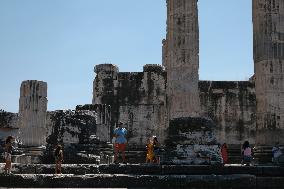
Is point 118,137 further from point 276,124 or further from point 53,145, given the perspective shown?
point 276,124

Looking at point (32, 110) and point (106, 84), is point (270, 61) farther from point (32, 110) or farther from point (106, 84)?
point (106, 84)

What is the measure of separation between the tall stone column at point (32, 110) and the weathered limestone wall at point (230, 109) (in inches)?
414

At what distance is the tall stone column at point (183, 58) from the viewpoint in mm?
18344

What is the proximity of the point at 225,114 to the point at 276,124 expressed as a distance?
28.6 feet

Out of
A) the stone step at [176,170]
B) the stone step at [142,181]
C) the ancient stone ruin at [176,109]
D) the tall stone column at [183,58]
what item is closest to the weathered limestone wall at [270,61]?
the ancient stone ruin at [176,109]

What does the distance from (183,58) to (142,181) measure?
10.8 metres

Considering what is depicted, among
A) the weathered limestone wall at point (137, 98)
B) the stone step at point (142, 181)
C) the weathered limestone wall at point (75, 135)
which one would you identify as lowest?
the stone step at point (142, 181)

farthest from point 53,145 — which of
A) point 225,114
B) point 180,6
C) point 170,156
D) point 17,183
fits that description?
point 225,114

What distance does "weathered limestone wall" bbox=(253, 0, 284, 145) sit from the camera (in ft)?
60.2

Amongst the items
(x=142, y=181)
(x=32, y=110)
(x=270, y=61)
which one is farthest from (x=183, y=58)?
(x=142, y=181)

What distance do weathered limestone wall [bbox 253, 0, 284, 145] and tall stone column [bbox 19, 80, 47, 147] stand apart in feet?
32.6

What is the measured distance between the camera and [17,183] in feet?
27.4

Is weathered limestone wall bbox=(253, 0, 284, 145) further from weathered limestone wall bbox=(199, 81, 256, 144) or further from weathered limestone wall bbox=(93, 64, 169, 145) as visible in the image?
weathered limestone wall bbox=(93, 64, 169, 145)

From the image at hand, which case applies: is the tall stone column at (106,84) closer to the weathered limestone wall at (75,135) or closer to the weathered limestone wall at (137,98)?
the weathered limestone wall at (137,98)
